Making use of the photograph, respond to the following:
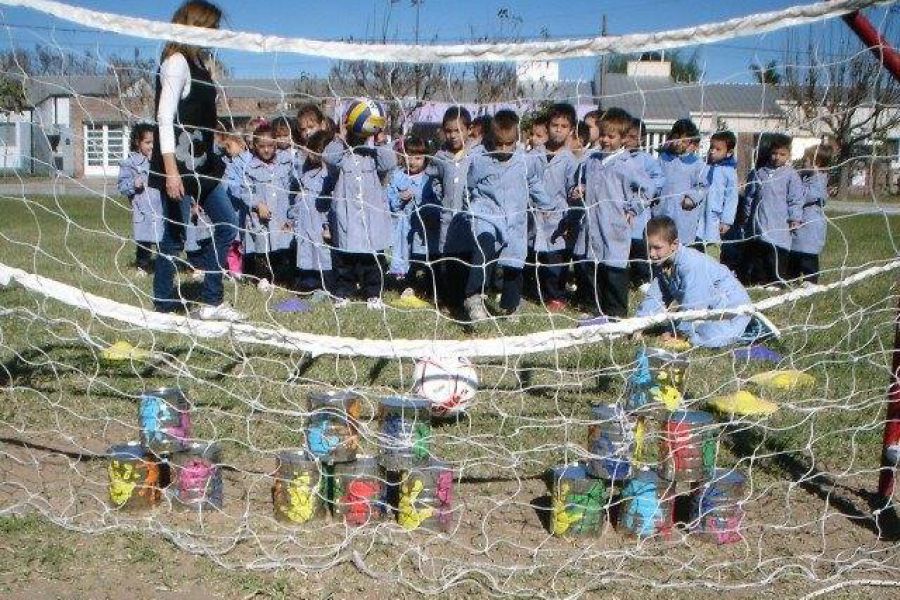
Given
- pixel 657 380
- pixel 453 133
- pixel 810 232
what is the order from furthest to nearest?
pixel 810 232
pixel 453 133
pixel 657 380

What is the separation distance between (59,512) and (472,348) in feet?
5.49

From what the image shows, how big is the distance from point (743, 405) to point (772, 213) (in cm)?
456

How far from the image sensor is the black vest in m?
5.25

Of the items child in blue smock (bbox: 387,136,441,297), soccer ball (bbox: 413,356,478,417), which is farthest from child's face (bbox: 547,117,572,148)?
soccer ball (bbox: 413,356,478,417)

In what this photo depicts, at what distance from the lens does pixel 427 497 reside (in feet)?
11.3

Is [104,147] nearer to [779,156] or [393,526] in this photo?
[393,526]

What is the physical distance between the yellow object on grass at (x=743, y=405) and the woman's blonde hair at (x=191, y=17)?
3355 mm

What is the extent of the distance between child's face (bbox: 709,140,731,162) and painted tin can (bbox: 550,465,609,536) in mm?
5828

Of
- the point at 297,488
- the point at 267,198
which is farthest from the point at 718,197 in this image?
the point at 297,488

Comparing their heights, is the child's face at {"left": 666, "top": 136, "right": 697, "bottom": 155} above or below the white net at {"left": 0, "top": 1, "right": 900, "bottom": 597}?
above

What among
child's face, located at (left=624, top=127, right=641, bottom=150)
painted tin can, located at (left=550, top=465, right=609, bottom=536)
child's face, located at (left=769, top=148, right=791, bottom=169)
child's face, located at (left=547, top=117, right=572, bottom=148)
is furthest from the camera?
child's face, located at (left=769, top=148, right=791, bottom=169)

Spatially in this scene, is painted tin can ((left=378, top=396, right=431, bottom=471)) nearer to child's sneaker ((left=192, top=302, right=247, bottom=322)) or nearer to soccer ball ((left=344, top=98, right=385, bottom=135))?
child's sneaker ((left=192, top=302, right=247, bottom=322))

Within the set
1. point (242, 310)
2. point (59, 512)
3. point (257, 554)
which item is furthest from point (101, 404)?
point (242, 310)

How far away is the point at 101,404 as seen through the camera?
4703mm
